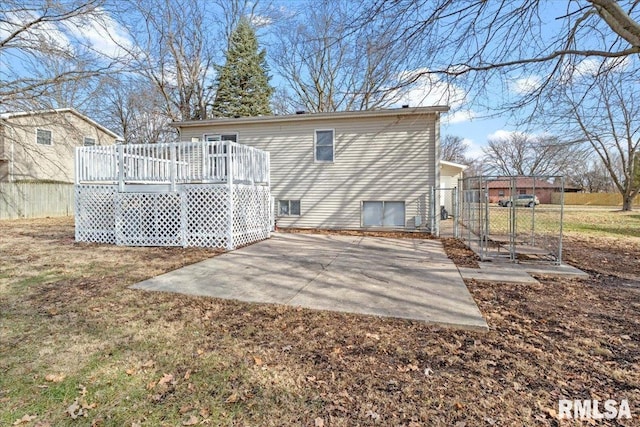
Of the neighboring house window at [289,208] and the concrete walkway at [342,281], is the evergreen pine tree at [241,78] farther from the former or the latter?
the concrete walkway at [342,281]

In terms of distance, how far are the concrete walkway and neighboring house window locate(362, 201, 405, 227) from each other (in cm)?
313

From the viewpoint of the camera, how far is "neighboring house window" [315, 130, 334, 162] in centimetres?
1145

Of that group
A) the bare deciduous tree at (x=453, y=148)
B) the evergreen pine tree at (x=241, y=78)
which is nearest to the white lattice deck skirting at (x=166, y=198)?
the evergreen pine tree at (x=241, y=78)

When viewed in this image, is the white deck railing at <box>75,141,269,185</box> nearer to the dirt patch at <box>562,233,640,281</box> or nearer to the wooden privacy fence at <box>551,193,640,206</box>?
the dirt patch at <box>562,233,640,281</box>

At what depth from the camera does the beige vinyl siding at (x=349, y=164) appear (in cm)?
1075

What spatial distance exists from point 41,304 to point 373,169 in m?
9.14

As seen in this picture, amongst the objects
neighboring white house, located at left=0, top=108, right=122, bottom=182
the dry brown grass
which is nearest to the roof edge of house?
Result: the dry brown grass

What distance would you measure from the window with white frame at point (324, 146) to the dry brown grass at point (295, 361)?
7.88m

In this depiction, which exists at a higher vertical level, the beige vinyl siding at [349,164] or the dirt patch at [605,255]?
the beige vinyl siding at [349,164]

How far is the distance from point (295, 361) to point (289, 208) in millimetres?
9463

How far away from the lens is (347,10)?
5652 mm

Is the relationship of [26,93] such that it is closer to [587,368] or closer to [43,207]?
[43,207]

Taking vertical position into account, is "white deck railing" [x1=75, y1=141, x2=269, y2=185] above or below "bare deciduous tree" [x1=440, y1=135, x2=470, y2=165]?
below

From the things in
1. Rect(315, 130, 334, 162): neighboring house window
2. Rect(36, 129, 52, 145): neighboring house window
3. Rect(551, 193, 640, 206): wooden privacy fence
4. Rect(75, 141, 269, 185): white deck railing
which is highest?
Rect(36, 129, 52, 145): neighboring house window
